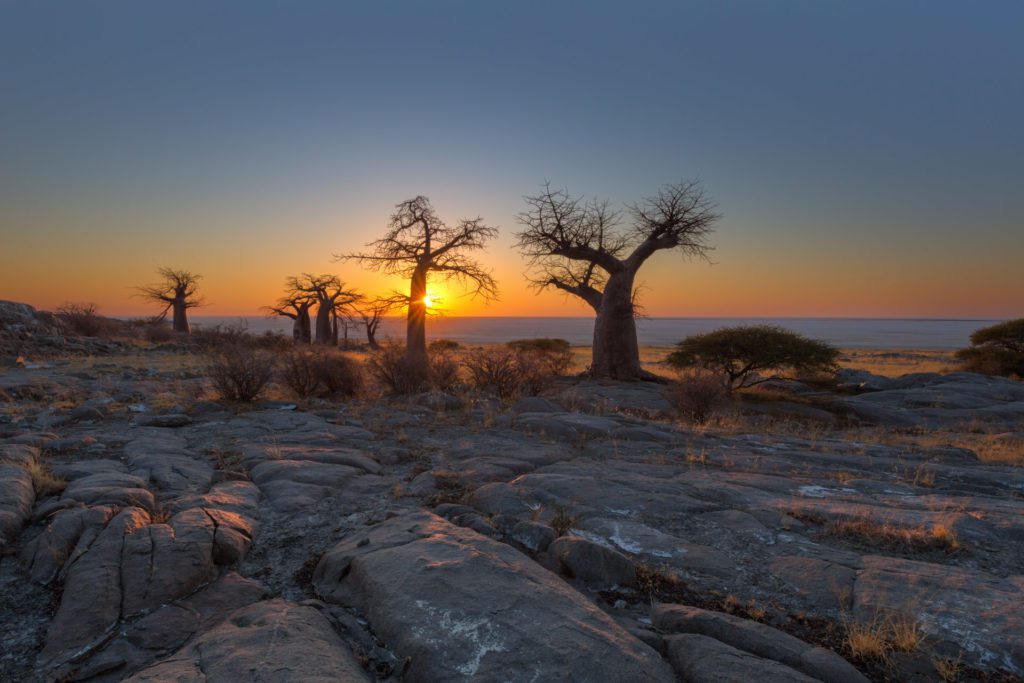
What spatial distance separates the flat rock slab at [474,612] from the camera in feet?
7.40

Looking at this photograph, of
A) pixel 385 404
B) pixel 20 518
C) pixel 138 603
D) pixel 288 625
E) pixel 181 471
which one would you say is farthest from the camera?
pixel 385 404

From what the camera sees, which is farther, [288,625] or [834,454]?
[834,454]

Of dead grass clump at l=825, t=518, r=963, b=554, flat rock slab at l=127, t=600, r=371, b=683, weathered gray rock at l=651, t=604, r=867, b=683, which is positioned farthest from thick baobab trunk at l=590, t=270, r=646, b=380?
flat rock slab at l=127, t=600, r=371, b=683

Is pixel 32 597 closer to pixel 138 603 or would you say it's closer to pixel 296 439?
pixel 138 603

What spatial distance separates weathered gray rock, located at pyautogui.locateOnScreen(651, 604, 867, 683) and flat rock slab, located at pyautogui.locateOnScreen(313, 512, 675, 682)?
1.28 ft

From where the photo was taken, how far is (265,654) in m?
2.28

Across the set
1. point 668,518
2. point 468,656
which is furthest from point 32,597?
point 668,518

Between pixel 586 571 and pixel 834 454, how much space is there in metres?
5.51

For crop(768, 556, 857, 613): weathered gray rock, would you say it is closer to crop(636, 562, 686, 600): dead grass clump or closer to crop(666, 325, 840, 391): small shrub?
crop(636, 562, 686, 600): dead grass clump

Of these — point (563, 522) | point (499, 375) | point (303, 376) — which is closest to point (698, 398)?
point (499, 375)

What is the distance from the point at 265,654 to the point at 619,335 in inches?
585

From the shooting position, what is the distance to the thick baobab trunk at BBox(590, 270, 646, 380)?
1631 centimetres

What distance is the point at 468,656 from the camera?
231 cm

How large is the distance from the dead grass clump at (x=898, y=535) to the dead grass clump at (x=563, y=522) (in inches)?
75.2
